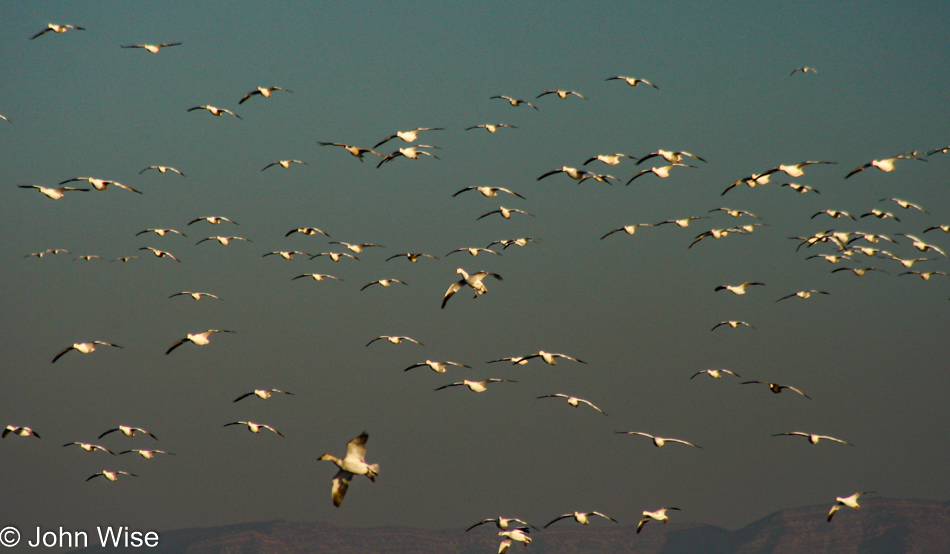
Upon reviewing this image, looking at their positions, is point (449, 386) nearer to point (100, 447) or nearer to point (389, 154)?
point (389, 154)

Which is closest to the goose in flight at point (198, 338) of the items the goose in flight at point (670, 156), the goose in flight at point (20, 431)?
the goose in flight at point (20, 431)

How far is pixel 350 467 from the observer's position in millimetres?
29781

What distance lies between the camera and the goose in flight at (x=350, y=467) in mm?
29281

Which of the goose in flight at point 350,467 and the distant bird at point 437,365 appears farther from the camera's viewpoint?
the distant bird at point 437,365

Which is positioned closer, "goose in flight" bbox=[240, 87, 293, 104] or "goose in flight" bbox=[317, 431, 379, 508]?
"goose in flight" bbox=[317, 431, 379, 508]

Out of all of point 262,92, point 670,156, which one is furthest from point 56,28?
point 670,156

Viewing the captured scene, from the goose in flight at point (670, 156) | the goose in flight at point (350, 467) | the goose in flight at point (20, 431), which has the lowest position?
the goose in flight at point (350, 467)

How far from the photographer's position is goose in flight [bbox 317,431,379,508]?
29281 millimetres

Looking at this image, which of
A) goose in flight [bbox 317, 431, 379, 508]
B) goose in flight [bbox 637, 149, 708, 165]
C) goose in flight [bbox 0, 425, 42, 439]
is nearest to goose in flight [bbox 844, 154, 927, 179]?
goose in flight [bbox 637, 149, 708, 165]

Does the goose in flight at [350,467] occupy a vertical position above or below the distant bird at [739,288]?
below

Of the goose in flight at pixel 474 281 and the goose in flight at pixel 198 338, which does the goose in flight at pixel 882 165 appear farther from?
the goose in flight at pixel 198 338

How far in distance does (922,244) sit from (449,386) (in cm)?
2532

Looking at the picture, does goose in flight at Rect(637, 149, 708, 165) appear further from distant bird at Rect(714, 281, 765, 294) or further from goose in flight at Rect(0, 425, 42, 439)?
goose in flight at Rect(0, 425, 42, 439)

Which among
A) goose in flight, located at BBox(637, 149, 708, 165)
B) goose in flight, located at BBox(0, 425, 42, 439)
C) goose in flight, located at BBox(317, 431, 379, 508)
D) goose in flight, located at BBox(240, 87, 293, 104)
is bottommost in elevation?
goose in flight, located at BBox(317, 431, 379, 508)
